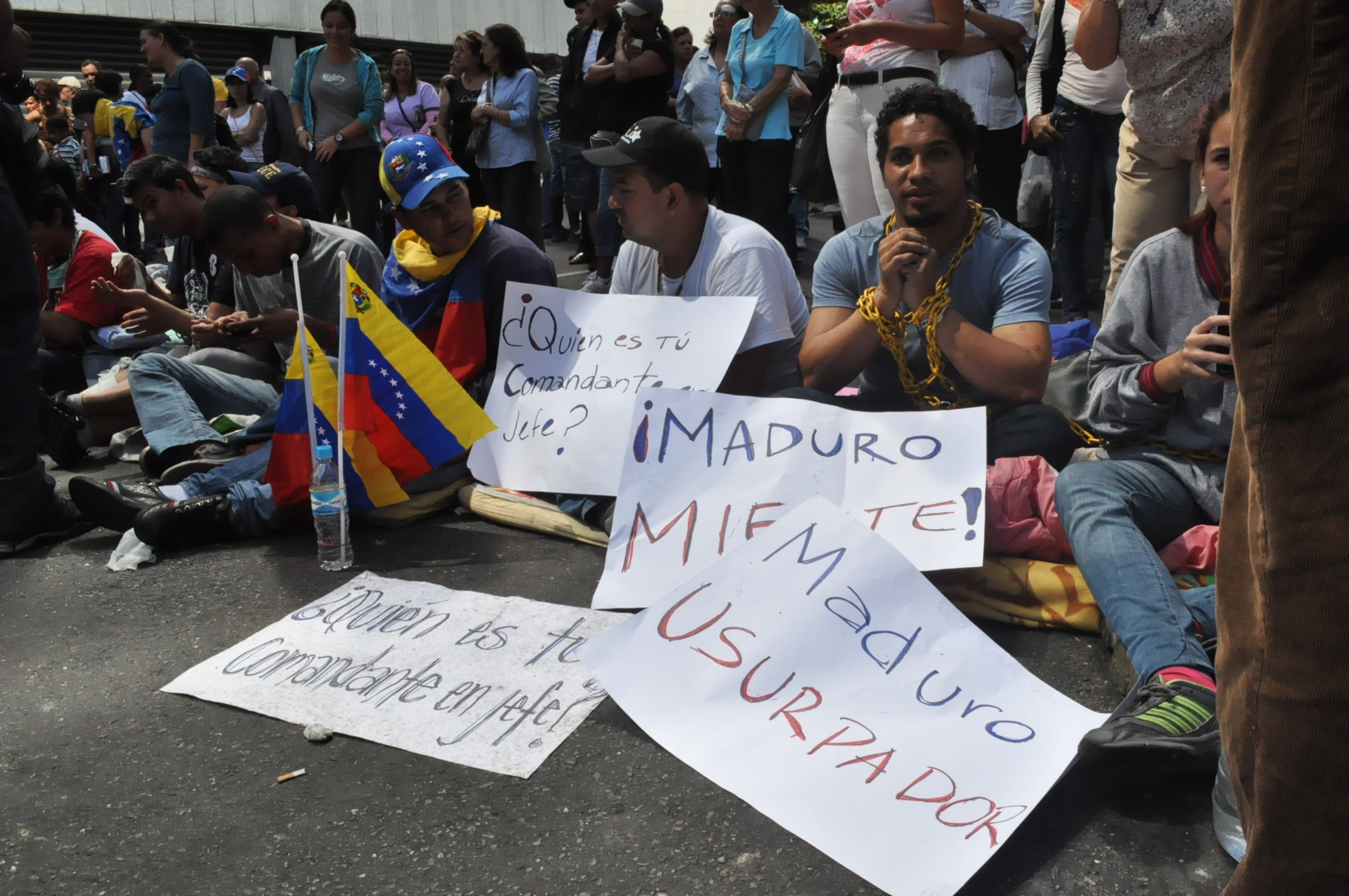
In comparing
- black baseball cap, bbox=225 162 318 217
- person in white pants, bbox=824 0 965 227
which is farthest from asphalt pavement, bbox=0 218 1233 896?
black baseball cap, bbox=225 162 318 217

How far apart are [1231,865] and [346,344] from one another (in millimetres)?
2444

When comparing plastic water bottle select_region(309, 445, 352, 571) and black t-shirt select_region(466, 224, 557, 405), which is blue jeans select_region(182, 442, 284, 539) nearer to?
plastic water bottle select_region(309, 445, 352, 571)

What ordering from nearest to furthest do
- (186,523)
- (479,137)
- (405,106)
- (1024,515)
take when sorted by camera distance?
1. (1024,515)
2. (186,523)
3. (479,137)
4. (405,106)

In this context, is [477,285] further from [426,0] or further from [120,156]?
[426,0]

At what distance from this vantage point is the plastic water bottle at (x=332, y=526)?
3.06 m

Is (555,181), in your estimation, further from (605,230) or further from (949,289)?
(949,289)

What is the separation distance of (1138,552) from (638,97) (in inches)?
187

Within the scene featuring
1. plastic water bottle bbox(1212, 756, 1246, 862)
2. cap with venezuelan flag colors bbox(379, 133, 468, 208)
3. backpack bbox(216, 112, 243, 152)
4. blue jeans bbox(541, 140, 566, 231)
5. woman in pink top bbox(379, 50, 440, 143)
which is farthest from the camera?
blue jeans bbox(541, 140, 566, 231)

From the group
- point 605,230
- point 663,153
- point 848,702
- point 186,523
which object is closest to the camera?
point 848,702

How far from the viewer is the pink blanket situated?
266cm

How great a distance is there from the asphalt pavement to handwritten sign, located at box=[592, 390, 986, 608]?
0.30m

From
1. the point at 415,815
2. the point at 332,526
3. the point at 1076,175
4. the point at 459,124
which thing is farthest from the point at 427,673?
the point at 459,124

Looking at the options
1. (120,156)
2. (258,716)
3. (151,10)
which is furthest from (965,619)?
(151,10)

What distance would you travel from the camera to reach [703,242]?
3.45 metres
